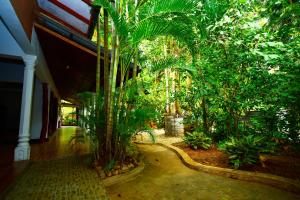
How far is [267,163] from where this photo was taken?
4.35 m

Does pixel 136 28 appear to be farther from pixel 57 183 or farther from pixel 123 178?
pixel 57 183

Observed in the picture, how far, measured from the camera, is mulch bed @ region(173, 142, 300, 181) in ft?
12.6

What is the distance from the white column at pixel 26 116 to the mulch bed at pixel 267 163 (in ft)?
13.7

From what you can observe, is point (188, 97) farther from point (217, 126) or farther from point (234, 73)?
point (234, 73)

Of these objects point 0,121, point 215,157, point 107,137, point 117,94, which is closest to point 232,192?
point 215,157

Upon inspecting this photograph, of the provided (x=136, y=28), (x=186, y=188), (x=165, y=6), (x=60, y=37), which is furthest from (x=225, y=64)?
(x=60, y=37)

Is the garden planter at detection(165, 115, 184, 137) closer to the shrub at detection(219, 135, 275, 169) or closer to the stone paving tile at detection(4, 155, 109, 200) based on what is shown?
the shrub at detection(219, 135, 275, 169)

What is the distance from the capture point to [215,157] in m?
5.10

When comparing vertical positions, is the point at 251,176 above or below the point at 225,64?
below

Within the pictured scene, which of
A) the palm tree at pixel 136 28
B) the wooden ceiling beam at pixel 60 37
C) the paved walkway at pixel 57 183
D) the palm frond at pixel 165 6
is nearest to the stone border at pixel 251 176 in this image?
the palm tree at pixel 136 28

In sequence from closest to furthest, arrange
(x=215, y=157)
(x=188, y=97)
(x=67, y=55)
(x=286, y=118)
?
(x=286, y=118)
(x=215, y=157)
(x=67, y=55)
(x=188, y=97)

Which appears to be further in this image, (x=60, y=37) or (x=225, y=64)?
(x=60, y=37)

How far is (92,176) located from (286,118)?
4024mm

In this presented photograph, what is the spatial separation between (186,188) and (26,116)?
4.11m
